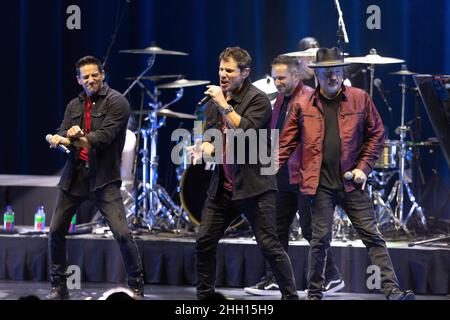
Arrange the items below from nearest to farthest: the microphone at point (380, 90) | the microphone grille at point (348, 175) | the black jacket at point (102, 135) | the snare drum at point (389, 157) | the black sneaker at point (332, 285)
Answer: the microphone grille at point (348, 175) → the black jacket at point (102, 135) → the black sneaker at point (332, 285) → the snare drum at point (389, 157) → the microphone at point (380, 90)

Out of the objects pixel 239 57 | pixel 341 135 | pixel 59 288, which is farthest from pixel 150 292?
pixel 239 57

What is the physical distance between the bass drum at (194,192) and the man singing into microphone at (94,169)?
7.52 feet

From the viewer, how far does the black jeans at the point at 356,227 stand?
681cm

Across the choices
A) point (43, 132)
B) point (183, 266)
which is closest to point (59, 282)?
point (183, 266)

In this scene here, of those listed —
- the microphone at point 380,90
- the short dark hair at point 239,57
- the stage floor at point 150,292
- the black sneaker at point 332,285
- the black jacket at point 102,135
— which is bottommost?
the stage floor at point 150,292

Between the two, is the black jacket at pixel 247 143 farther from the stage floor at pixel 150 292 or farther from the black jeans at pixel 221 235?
the stage floor at pixel 150 292

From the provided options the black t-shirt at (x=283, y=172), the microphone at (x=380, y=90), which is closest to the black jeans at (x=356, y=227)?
the black t-shirt at (x=283, y=172)

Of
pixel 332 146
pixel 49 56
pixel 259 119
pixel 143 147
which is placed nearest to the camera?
pixel 259 119

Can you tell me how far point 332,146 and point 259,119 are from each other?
0.77 metres

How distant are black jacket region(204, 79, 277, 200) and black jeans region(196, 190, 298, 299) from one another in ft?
0.21

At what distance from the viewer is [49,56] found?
11953mm

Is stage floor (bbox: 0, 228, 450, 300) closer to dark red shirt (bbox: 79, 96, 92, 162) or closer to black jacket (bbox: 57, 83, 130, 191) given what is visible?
black jacket (bbox: 57, 83, 130, 191)

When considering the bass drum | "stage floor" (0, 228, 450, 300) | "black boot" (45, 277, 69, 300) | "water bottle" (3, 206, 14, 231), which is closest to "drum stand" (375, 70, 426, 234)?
"stage floor" (0, 228, 450, 300)

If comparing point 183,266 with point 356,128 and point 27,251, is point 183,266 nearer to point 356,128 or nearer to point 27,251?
point 27,251
